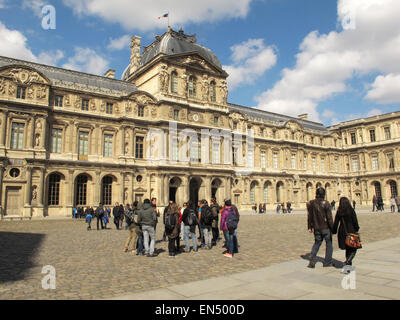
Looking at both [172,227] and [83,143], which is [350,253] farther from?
[83,143]

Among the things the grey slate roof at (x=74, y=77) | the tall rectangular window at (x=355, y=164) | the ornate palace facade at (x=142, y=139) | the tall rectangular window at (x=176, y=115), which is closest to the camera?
the ornate palace facade at (x=142, y=139)

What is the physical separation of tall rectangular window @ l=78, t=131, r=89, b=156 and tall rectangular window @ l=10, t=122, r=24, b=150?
5.56 metres

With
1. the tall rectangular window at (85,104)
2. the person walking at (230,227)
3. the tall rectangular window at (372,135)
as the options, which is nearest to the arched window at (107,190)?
the tall rectangular window at (85,104)

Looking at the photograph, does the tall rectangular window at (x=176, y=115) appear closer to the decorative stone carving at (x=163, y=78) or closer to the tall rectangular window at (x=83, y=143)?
the decorative stone carving at (x=163, y=78)

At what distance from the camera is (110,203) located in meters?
34.7

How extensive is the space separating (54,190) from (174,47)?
22.6 meters

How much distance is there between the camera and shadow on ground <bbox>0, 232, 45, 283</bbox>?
7712 mm

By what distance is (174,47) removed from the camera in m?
40.4

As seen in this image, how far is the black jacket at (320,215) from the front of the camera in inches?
324

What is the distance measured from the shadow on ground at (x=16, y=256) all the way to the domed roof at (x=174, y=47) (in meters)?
29.7

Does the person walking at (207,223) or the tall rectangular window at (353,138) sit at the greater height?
the tall rectangular window at (353,138)

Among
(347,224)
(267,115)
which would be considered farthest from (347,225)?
(267,115)

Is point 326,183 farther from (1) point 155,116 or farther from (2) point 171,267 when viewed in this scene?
(2) point 171,267

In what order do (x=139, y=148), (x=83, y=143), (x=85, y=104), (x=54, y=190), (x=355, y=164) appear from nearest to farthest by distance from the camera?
(x=54, y=190), (x=83, y=143), (x=85, y=104), (x=139, y=148), (x=355, y=164)
